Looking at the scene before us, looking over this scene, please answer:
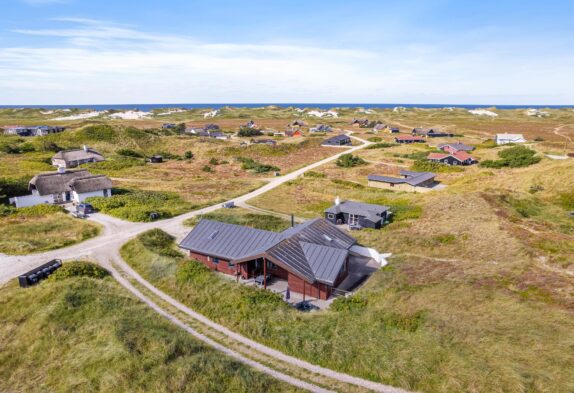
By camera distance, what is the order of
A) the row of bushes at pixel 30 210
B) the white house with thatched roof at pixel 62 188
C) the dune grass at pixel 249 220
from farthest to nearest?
the white house with thatched roof at pixel 62 188 < the row of bushes at pixel 30 210 < the dune grass at pixel 249 220

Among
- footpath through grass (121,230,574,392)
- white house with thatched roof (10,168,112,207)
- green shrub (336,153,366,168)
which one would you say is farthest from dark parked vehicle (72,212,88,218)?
green shrub (336,153,366,168)

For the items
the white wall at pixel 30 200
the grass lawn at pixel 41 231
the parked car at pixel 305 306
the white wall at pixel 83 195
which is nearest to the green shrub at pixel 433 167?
the parked car at pixel 305 306

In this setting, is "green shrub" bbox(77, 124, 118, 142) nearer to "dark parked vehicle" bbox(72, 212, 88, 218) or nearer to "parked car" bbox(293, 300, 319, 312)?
"dark parked vehicle" bbox(72, 212, 88, 218)

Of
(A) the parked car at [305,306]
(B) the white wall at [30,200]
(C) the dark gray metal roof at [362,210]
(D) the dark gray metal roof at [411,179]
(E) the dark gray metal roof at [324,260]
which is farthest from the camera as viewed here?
(D) the dark gray metal roof at [411,179]

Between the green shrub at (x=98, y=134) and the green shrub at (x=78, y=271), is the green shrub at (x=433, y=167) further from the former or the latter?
the green shrub at (x=98, y=134)

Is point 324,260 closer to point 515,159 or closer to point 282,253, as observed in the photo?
point 282,253

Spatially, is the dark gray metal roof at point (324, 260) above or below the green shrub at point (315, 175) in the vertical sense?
above

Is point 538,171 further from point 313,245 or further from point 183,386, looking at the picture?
point 183,386
